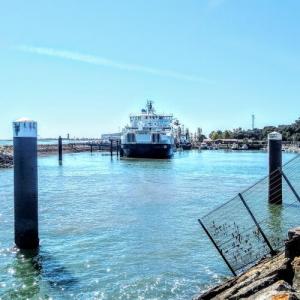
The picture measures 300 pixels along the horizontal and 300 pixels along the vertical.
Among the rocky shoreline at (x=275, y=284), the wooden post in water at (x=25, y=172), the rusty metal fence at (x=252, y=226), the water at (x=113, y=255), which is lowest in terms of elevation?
the water at (x=113, y=255)

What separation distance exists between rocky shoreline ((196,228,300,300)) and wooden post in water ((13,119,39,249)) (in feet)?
20.4

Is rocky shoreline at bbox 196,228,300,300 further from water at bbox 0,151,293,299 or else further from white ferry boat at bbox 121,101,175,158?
white ferry boat at bbox 121,101,175,158

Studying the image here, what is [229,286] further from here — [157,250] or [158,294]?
[157,250]

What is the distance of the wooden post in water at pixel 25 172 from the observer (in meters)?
13.3

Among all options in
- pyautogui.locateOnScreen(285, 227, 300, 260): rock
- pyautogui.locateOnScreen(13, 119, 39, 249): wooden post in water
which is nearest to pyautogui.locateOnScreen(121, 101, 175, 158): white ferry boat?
pyautogui.locateOnScreen(13, 119, 39, 249): wooden post in water

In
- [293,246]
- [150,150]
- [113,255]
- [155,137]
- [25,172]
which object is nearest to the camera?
[293,246]

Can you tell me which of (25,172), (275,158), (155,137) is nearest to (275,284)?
(25,172)

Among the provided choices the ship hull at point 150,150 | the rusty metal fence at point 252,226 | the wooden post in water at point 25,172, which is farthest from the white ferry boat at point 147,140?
the wooden post in water at point 25,172

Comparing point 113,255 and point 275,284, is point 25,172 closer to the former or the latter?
point 113,255

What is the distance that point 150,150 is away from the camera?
8319 centimetres

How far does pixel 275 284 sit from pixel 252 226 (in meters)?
11.1

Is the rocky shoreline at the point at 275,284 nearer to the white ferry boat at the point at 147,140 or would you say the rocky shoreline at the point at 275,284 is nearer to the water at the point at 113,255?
the water at the point at 113,255

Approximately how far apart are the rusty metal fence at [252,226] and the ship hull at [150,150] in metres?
56.0

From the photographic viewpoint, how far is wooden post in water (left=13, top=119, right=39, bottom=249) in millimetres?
13312
